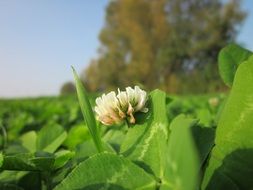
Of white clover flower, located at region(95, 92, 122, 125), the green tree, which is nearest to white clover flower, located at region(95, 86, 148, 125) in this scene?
white clover flower, located at region(95, 92, 122, 125)

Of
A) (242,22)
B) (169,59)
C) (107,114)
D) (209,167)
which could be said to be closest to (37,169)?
(107,114)

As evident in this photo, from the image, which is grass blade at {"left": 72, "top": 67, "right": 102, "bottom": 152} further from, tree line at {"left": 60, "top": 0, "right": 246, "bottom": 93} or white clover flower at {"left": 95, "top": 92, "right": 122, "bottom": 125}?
tree line at {"left": 60, "top": 0, "right": 246, "bottom": 93}

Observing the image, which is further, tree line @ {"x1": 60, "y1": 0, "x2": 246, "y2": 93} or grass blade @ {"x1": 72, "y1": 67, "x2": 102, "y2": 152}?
tree line @ {"x1": 60, "y1": 0, "x2": 246, "y2": 93}

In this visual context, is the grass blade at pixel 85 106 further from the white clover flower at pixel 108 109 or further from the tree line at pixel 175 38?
the tree line at pixel 175 38

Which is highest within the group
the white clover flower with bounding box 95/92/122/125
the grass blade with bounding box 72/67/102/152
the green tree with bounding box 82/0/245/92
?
the grass blade with bounding box 72/67/102/152

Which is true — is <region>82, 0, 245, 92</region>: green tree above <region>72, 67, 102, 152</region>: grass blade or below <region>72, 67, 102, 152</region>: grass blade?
below

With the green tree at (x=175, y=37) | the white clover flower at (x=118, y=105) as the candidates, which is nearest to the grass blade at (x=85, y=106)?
the white clover flower at (x=118, y=105)

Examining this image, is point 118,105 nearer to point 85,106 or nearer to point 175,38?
point 85,106
